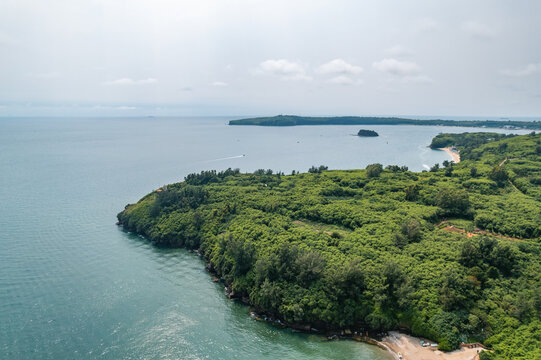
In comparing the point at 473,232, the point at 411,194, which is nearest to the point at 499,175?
the point at 411,194

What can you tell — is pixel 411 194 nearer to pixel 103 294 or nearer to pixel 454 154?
pixel 103 294

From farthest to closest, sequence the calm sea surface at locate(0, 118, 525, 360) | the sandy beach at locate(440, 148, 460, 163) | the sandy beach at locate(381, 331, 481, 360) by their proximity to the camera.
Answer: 1. the sandy beach at locate(440, 148, 460, 163)
2. the calm sea surface at locate(0, 118, 525, 360)
3. the sandy beach at locate(381, 331, 481, 360)

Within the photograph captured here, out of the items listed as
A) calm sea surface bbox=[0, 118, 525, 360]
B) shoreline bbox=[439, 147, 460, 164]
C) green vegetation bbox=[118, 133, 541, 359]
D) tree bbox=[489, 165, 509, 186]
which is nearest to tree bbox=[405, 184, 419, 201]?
green vegetation bbox=[118, 133, 541, 359]

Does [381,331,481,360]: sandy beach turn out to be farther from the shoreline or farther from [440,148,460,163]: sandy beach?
A: [440,148,460,163]: sandy beach

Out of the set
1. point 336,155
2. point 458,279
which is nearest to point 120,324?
point 458,279

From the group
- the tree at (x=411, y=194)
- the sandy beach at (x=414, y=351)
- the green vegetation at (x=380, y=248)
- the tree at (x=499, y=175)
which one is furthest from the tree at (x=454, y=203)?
the sandy beach at (x=414, y=351)

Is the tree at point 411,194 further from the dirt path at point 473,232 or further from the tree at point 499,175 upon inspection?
the tree at point 499,175
